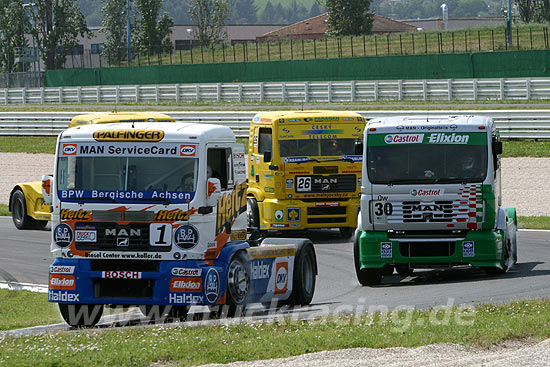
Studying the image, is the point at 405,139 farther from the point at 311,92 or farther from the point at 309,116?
the point at 311,92

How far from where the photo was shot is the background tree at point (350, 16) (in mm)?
93375

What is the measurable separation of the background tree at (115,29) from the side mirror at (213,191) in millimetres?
96192

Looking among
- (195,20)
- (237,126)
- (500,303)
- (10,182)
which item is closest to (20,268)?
(500,303)

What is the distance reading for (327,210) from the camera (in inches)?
835

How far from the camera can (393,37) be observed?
79.9 m

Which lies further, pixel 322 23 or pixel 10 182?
pixel 322 23

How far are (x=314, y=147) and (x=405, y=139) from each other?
19.2ft

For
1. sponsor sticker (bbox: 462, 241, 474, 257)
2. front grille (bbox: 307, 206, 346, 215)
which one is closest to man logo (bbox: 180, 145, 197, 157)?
sponsor sticker (bbox: 462, 241, 474, 257)

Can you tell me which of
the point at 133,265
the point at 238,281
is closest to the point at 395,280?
the point at 238,281

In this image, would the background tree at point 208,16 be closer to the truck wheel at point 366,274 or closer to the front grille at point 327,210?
the front grille at point 327,210

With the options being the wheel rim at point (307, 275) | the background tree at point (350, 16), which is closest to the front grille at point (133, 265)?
the wheel rim at point (307, 275)

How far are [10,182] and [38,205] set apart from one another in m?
11.6

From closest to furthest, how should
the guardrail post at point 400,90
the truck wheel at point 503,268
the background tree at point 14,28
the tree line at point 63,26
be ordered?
the truck wheel at point 503,268
the guardrail post at point 400,90
the tree line at point 63,26
the background tree at point 14,28

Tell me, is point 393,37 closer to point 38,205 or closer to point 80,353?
point 38,205
